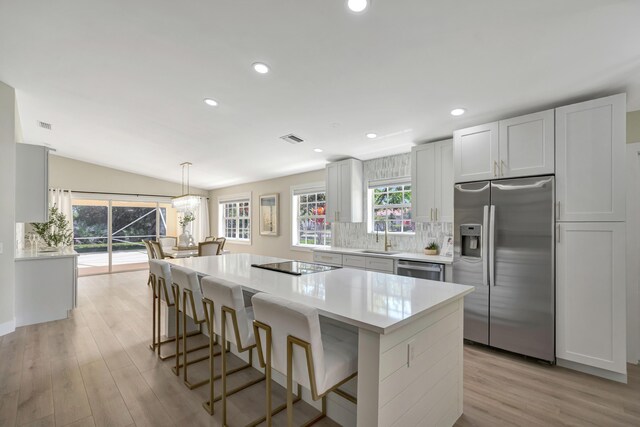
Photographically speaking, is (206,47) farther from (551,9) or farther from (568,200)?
(568,200)

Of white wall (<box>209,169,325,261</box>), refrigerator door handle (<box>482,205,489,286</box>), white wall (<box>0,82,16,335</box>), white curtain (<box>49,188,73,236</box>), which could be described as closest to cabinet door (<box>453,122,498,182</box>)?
refrigerator door handle (<box>482,205,489,286</box>)

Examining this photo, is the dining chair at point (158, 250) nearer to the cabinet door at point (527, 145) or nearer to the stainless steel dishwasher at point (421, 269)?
the stainless steel dishwasher at point (421, 269)

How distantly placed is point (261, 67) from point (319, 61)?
1.77 feet

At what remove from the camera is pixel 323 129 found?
12.2 feet

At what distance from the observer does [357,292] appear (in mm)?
1855

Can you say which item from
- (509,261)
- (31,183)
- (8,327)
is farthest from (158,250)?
(509,261)

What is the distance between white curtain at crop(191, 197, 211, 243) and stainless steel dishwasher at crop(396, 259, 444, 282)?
23.2ft

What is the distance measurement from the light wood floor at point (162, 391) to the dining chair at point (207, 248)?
7.07 ft

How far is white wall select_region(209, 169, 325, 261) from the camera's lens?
6023mm

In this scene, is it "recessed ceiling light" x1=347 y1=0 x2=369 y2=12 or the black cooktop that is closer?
"recessed ceiling light" x1=347 y1=0 x2=369 y2=12

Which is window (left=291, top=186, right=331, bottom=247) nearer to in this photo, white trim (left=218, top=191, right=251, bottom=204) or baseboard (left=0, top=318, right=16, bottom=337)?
white trim (left=218, top=191, right=251, bottom=204)

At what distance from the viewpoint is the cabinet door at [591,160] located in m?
2.38

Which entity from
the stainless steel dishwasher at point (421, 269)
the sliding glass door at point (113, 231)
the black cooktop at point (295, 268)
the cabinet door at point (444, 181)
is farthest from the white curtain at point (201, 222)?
the cabinet door at point (444, 181)

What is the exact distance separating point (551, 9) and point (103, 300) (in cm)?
645
